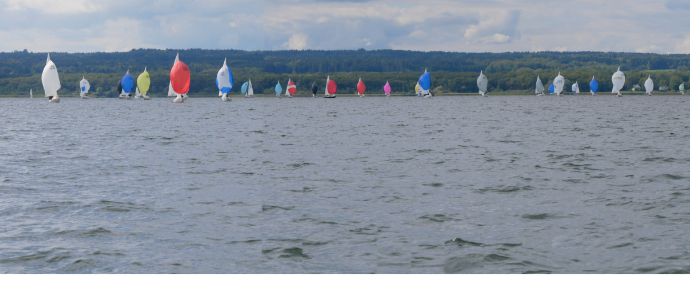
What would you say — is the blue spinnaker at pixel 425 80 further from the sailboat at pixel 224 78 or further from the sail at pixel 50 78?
the sail at pixel 50 78

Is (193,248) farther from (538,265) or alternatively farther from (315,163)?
(315,163)

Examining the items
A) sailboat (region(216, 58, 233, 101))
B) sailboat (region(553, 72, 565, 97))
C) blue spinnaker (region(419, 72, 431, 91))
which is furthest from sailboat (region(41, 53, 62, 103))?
sailboat (region(553, 72, 565, 97))

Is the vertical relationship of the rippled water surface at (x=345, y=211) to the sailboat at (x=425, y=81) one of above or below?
below

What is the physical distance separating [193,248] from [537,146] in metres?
24.9

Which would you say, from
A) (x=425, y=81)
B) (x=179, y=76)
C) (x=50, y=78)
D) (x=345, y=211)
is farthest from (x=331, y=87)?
(x=345, y=211)

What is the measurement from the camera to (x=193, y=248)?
1133 cm

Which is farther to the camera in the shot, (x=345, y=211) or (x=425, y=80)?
(x=425, y=80)

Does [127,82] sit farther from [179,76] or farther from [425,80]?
[425,80]

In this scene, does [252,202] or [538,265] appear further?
[252,202]

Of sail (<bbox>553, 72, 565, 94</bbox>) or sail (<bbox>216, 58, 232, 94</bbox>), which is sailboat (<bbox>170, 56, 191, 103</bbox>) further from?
sail (<bbox>553, 72, 565, 94</bbox>)

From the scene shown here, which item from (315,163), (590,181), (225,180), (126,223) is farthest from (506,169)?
(126,223)

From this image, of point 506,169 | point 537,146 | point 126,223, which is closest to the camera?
point 126,223

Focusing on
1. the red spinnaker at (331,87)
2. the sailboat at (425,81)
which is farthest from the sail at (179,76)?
the sailboat at (425,81)

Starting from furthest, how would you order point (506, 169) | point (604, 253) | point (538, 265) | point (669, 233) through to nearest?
point (506, 169)
point (669, 233)
point (604, 253)
point (538, 265)
